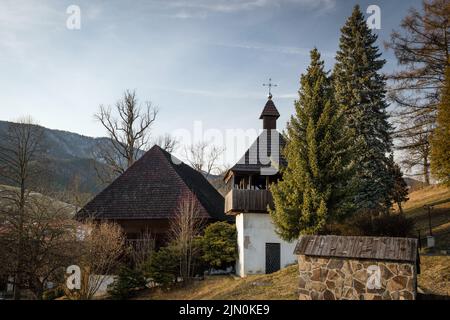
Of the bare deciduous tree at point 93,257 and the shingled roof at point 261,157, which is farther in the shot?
the shingled roof at point 261,157

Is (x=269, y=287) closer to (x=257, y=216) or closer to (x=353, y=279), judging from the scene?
(x=353, y=279)

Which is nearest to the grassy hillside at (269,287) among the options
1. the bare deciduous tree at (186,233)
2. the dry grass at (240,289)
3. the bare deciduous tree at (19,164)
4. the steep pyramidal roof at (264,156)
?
the dry grass at (240,289)

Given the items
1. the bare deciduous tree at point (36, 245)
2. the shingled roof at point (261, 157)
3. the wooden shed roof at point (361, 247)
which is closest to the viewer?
the wooden shed roof at point (361, 247)

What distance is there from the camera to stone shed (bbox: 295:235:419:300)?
10750mm

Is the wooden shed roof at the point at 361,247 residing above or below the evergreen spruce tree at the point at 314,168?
below

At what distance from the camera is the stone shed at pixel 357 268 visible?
10750 millimetres

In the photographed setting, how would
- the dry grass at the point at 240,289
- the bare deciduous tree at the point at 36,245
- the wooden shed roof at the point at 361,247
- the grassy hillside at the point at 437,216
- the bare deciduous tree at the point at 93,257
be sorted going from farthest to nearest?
the grassy hillside at the point at 437,216 → the bare deciduous tree at the point at 93,257 → the bare deciduous tree at the point at 36,245 → the dry grass at the point at 240,289 → the wooden shed roof at the point at 361,247

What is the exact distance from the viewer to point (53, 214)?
57.9 feet

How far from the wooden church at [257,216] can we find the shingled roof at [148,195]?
335 centimetres

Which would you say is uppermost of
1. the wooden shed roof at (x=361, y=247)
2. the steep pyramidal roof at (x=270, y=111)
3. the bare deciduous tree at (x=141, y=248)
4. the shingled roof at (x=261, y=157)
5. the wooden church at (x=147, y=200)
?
the steep pyramidal roof at (x=270, y=111)

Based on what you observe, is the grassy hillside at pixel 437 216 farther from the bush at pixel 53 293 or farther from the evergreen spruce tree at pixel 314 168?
the bush at pixel 53 293

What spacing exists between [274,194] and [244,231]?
3399mm
